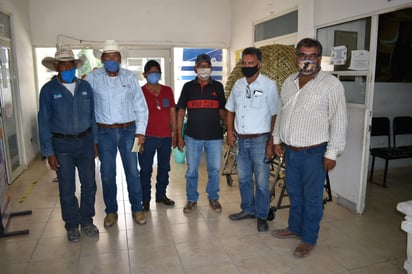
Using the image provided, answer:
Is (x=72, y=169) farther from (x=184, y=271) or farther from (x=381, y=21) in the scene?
(x=381, y=21)

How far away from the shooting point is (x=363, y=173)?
3434 millimetres

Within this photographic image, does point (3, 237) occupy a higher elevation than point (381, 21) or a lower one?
lower

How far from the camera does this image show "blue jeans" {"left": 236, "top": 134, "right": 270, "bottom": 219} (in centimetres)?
295

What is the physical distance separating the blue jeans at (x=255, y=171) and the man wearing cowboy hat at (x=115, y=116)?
3.18 ft

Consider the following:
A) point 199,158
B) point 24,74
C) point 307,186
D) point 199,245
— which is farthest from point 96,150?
point 24,74

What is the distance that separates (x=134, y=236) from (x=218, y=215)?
899 millimetres

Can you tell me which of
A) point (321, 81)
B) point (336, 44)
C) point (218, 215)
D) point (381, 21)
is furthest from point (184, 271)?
point (381, 21)

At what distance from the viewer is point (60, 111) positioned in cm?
267

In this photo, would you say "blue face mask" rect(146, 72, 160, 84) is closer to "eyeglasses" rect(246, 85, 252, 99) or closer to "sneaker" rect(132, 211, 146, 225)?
"eyeglasses" rect(246, 85, 252, 99)

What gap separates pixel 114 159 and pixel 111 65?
2.82 feet

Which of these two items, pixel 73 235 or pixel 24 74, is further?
pixel 24 74

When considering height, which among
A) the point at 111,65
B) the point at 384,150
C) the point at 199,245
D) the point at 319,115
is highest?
the point at 111,65

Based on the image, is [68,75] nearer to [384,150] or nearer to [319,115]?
Answer: [319,115]

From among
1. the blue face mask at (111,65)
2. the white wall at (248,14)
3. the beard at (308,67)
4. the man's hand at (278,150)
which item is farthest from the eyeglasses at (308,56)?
the white wall at (248,14)
